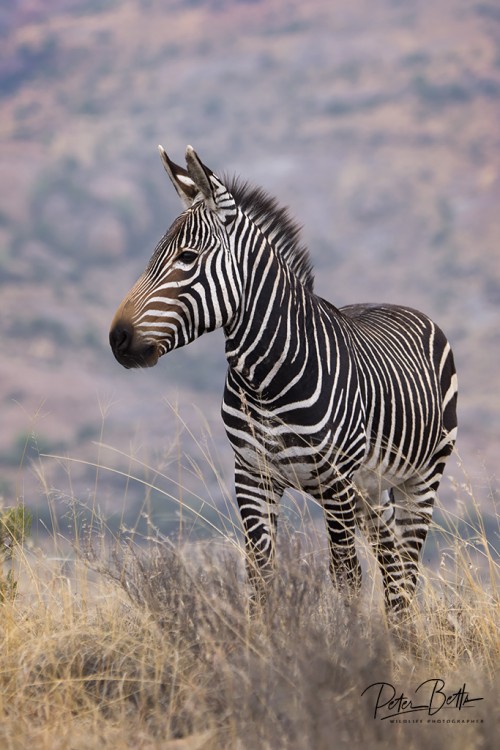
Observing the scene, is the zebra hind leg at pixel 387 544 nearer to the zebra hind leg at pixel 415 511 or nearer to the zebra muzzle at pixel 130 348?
the zebra hind leg at pixel 415 511

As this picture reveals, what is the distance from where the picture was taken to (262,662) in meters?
3.89

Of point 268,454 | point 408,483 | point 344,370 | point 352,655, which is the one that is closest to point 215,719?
point 352,655

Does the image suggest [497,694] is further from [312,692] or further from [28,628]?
[28,628]

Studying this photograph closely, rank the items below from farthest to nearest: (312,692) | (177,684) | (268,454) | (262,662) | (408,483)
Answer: (408,483), (268,454), (177,684), (262,662), (312,692)

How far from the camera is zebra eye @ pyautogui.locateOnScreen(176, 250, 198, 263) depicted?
541cm

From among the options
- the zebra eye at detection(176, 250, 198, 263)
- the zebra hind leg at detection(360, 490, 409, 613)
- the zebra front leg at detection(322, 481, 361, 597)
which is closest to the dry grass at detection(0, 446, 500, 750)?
the zebra front leg at detection(322, 481, 361, 597)

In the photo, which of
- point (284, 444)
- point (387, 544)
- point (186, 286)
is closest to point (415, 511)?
point (387, 544)

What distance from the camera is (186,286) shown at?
5355 mm

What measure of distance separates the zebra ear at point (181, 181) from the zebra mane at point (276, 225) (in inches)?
13.3

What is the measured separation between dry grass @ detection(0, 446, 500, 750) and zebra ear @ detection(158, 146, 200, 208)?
226 centimetres

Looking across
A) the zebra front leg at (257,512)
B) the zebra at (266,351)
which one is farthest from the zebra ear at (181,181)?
the zebra front leg at (257,512)

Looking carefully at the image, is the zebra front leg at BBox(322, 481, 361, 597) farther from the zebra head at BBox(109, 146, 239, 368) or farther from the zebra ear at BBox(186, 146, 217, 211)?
the zebra ear at BBox(186, 146, 217, 211)

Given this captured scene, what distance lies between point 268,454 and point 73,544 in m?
1.55

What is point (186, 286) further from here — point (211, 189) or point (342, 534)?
point (342, 534)
